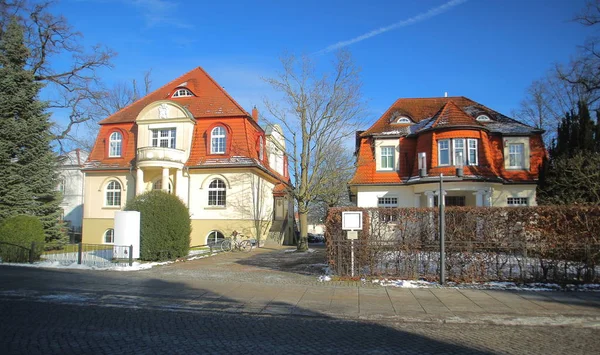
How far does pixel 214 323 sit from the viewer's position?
812 cm

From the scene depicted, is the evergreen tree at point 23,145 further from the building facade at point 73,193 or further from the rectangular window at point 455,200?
the rectangular window at point 455,200

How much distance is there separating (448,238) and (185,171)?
20.9m

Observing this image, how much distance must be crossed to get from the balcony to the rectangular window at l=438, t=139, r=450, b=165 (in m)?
17.0

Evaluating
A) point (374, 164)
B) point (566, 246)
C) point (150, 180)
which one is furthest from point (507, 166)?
point (150, 180)

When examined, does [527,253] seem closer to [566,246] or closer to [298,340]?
[566,246]

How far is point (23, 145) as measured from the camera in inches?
883

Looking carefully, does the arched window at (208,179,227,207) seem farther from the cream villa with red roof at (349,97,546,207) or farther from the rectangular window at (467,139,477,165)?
the rectangular window at (467,139,477,165)

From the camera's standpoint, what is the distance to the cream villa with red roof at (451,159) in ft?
81.8

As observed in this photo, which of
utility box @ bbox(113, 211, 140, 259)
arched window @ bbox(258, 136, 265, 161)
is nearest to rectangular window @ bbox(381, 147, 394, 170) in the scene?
arched window @ bbox(258, 136, 265, 161)

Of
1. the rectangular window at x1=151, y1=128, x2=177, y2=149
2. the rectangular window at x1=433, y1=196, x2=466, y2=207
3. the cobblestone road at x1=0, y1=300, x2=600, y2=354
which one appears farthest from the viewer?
the rectangular window at x1=151, y1=128, x2=177, y2=149

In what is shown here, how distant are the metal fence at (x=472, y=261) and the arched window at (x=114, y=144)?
24.1 m

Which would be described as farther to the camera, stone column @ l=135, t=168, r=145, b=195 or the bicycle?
stone column @ l=135, t=168, r=145, b=195

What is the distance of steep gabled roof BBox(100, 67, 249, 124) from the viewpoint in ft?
98.8

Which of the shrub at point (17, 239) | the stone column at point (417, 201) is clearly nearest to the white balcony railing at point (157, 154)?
the shrub at point (17, 239)
